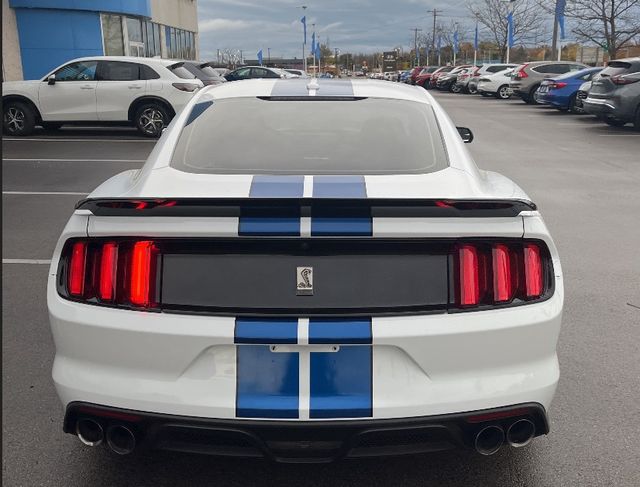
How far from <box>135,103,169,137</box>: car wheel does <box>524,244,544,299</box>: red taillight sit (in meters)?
12.6

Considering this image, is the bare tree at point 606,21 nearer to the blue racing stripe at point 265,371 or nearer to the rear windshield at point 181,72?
the rear windshield at point 181,72

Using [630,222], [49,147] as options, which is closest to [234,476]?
[630,222]

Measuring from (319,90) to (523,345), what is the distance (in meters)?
2.00

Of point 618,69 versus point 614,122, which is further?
point 614,122

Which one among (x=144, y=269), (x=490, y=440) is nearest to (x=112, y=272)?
(x=144, y=269)

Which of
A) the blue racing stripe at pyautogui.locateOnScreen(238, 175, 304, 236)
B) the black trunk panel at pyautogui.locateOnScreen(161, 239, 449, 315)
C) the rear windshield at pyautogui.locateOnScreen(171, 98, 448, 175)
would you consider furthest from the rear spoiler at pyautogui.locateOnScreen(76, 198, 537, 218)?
the rear windshield at pyautogui.locateOnScreen(171, 98, 448, 175)

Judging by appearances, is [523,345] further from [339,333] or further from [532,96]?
[532,96]

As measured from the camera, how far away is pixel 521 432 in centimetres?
242

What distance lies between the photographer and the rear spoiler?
2.28 metres

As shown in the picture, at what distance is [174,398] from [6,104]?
45.9 ft

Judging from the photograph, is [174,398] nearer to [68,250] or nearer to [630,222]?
[68,250]

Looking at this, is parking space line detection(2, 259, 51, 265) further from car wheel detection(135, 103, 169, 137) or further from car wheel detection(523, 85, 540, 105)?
car wheel detection(523, 85, 540, 105)

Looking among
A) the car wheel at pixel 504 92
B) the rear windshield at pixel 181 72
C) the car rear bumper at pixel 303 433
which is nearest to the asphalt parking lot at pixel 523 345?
the car rear bumper at pixel 303 433

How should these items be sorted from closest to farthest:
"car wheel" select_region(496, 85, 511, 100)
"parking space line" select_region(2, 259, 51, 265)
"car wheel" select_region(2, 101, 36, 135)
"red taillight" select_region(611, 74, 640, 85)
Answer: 1. "parking space line" select_region(2, 259, 51, 265)
2. "car wheel" select_region(2, 101, 36, 135)
3. "red taillight" select_region(611, 74, 640, 85)
4. "car wheel" select_region(496, 85, 511, 100)
